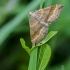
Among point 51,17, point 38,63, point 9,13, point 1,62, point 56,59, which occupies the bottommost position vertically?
point 56,59

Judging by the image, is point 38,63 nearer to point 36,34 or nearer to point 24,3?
point 36,34

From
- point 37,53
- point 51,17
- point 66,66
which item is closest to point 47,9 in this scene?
point 51,17

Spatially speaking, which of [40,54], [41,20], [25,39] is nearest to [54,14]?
[41,20]

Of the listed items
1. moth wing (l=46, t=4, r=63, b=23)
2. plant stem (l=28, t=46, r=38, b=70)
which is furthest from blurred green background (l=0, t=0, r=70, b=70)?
plant stem (l=28, t=46, r=38, b=70)

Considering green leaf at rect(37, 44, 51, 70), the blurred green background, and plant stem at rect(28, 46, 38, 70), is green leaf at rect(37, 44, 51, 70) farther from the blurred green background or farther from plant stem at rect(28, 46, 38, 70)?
the blurred green background

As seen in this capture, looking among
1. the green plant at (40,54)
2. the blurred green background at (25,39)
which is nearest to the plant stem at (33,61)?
the green plant at (40,54)

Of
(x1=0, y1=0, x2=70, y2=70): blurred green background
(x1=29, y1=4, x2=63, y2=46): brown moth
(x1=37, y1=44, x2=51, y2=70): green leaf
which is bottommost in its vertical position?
(x1=0, y1=0, x2=70, y2=70): blurred green background

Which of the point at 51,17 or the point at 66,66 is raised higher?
the point at 51,17
